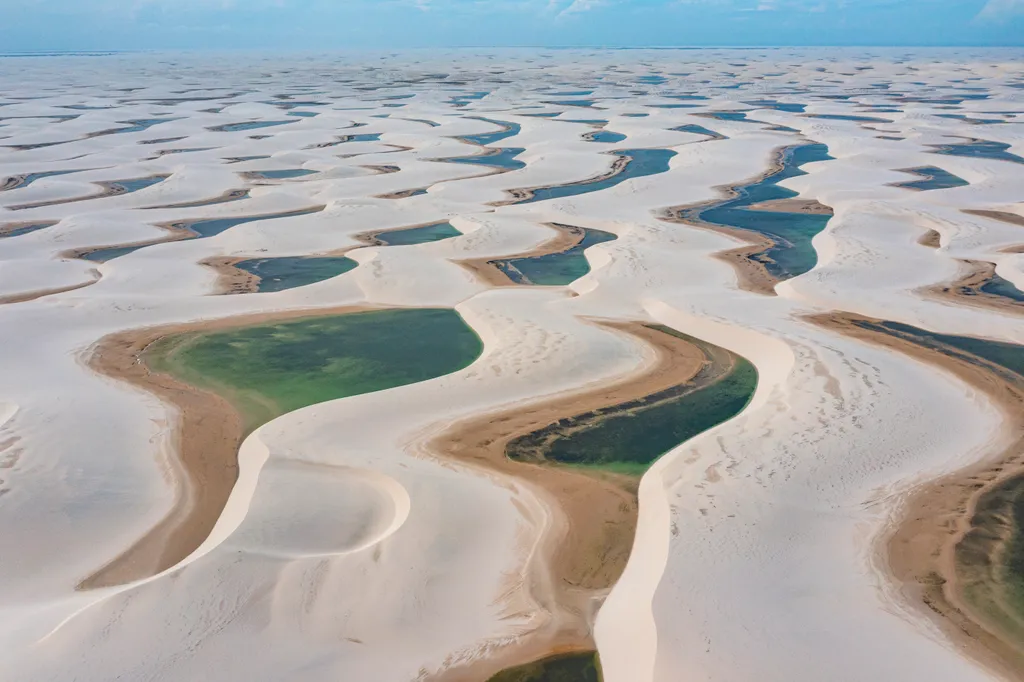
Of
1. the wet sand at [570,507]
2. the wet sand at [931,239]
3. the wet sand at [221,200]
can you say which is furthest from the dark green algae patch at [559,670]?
the wet sand at [221,200]

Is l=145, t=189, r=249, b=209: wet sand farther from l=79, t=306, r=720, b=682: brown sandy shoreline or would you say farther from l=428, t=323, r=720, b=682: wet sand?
l=428, t=323, r=720, b=682: wet sand

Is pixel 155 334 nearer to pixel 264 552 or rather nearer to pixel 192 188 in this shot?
pixel 264 552

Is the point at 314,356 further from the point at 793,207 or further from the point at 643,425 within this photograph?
the point at 793,207

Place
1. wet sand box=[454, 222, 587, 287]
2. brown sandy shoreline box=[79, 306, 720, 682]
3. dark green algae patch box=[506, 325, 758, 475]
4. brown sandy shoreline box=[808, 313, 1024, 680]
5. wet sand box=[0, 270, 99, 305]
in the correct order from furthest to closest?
1. wet sand box=[454, 222, 587, 287]
2. wet sand box=[0, 270, 99, 305]
3. dark green algae patch box=[506, 325, 758, 475]
4. brown sandy shoreline box=[79, 306, 720, 682]
5. brown sandy shoreline box=[808, 313, 1024, 680]

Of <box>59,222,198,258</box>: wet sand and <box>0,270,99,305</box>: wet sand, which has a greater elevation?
<box>0,270,99,305</box>: wet sand

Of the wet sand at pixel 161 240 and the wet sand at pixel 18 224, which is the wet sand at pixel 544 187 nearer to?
the wet sand at pixel 161 240

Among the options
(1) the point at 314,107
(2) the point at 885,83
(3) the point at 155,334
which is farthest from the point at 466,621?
(2) the point at 885,83

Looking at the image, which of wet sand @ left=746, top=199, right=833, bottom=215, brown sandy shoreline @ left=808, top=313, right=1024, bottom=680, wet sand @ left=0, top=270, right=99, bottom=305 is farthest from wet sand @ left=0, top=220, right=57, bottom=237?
brown sandy shoreline @ left=808, top=313, right=1024, bottom=680
